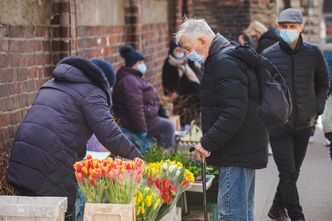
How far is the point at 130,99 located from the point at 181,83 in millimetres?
3298

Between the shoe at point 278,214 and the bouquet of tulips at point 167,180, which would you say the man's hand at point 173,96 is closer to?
Answer: the shoe at point 278,214

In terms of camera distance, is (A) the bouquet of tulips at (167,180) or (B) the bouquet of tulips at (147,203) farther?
(A) the bouquet of tulips at (167,180)

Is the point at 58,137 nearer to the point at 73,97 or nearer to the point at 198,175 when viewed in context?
the point at 73,97

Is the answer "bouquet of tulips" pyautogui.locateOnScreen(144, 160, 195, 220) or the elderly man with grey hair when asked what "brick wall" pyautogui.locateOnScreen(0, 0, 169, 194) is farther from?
the elderly man with grey hair

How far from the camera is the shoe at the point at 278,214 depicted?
7398 millimetres

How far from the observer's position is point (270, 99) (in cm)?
559

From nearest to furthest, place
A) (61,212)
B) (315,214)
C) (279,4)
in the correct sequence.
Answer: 1. (61,212)
2. (315,214)
3. (279,4)

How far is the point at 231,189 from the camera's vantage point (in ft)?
18.1

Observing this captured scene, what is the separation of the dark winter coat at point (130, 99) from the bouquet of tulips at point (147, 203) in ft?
12.1

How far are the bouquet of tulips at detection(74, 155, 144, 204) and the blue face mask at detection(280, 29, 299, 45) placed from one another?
114 inches

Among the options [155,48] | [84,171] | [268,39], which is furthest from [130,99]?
[155,48]

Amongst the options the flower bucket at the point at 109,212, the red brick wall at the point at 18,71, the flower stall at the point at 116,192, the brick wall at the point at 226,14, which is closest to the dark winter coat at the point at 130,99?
the red brick wall at the point at 18,71

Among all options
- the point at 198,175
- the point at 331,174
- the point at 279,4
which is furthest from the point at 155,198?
the point at 279,4

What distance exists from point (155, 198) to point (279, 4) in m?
15.8
